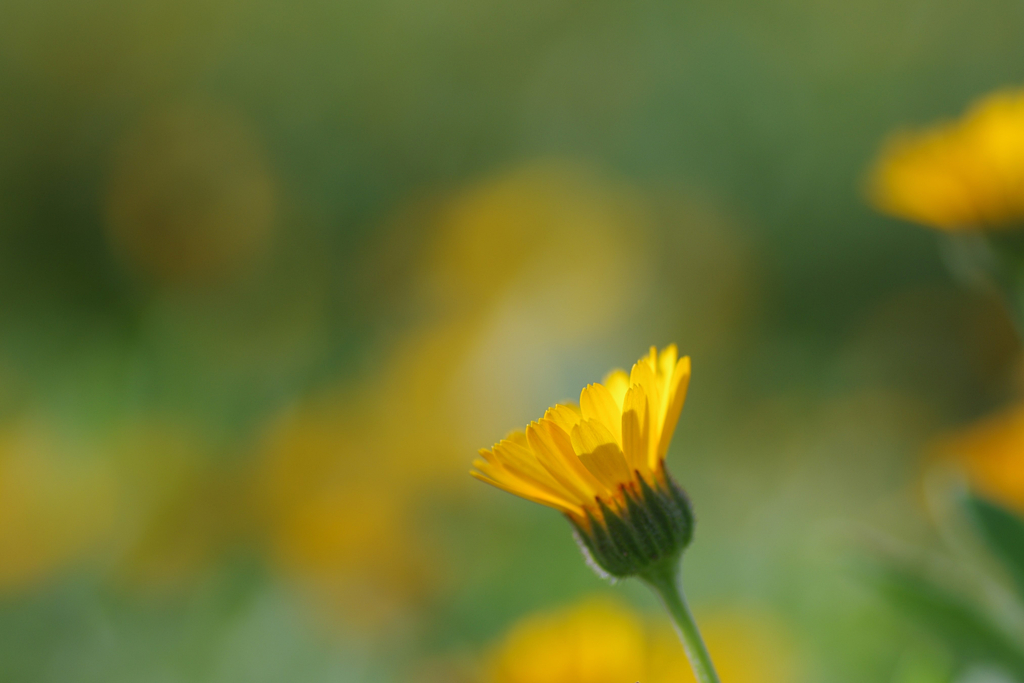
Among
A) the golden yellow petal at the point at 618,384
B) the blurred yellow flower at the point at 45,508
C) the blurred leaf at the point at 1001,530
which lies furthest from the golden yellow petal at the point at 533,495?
the blurred yellow flower at the point at 45,508

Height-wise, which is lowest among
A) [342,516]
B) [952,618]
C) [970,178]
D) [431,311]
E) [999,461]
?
[952,618]

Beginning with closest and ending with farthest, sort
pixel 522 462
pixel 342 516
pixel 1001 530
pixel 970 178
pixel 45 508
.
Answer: pixel 522 462, pixel 1001 530, pixel 970 178, pixel 342 516, pixel 45 508

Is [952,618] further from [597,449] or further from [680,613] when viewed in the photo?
[597,449]

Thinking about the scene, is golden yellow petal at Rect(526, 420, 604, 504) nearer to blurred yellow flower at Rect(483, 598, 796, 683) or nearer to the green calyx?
the green calyx

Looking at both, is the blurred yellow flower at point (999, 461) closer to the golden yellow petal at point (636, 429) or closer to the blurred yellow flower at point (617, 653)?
the blurred yellow flower at point (617, 653)

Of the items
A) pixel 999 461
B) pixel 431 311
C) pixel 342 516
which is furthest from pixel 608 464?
pixel 431 311

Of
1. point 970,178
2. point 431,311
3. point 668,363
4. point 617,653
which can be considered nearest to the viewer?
point 668,363

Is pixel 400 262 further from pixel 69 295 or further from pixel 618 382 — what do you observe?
pixel 618 382

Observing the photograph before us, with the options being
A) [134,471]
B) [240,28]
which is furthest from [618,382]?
[240,28]
